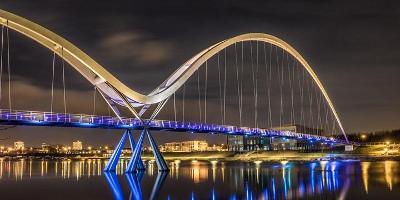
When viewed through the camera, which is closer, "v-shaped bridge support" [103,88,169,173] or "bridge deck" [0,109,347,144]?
"bridge deck" [0,109,347,144]

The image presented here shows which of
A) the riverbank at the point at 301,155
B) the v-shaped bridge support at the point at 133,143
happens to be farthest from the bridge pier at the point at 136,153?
the riverbank at the point at 301,155

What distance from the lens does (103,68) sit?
4184 cm

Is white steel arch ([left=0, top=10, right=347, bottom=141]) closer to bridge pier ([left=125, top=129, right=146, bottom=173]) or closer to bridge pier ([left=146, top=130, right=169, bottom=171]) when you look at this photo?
bridge pier ([left=125, top=129, right=146, bottom=173])

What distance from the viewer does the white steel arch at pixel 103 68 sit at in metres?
35.7

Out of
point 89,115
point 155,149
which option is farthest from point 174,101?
point 89,115

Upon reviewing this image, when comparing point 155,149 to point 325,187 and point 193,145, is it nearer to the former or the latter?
point 325,187

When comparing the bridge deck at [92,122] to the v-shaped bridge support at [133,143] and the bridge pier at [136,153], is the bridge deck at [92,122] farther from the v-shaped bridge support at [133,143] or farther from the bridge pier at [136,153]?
the bridge pier at [136,153]

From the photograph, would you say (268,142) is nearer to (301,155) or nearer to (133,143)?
(301,155)

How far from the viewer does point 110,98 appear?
4553 cm

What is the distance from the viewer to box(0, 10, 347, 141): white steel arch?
3566 cm

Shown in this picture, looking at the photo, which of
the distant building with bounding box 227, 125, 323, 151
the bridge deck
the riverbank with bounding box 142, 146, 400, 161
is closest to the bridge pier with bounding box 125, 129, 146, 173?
the bridge deck

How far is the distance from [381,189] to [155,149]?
1061 inches

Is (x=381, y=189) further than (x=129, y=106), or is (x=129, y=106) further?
(x=129, y=106)

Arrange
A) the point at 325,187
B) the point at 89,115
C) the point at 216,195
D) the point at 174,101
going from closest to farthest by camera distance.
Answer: the point at 216,195 → the point at 325,187 → the point at 89,115 → the point at 174,101
